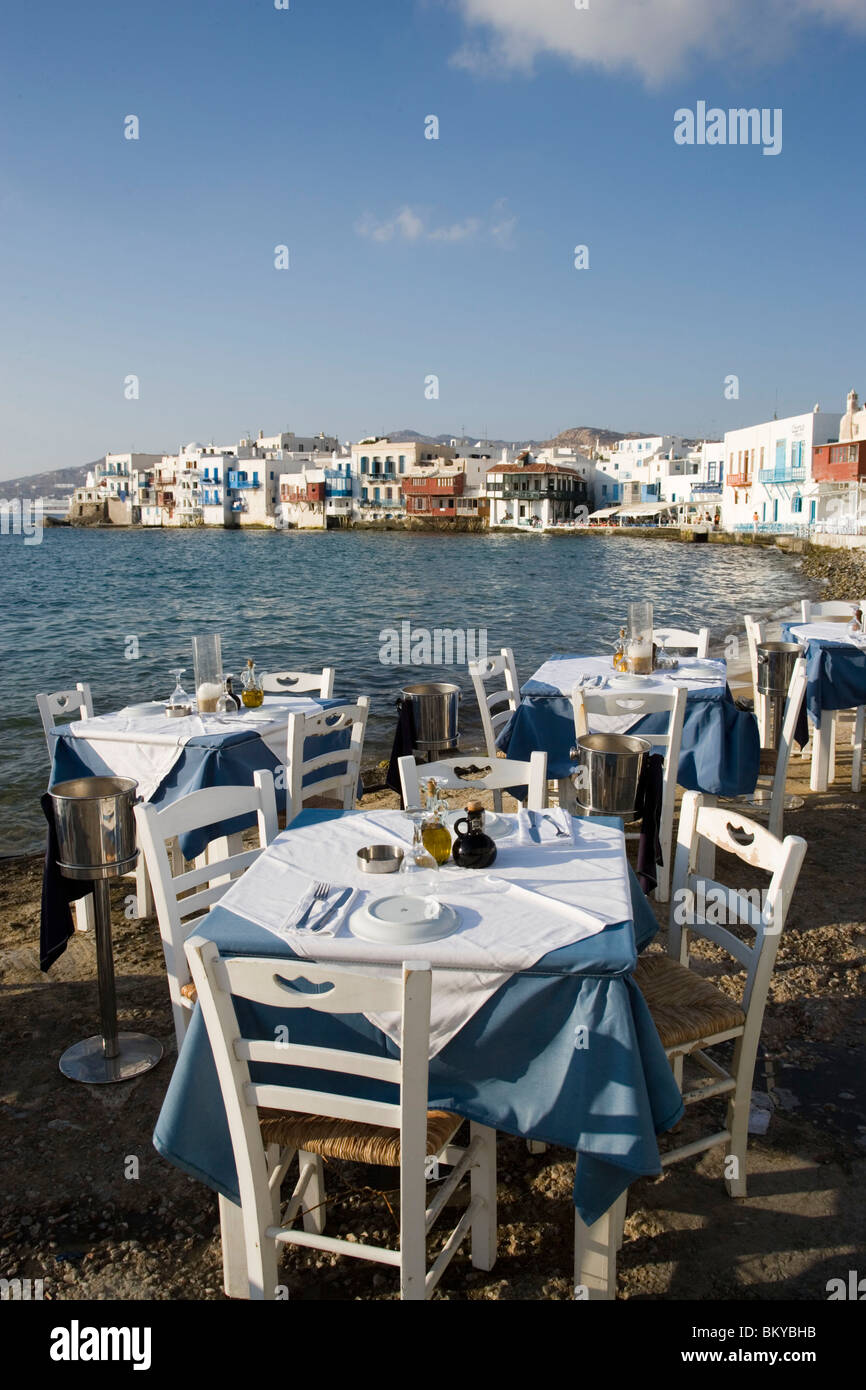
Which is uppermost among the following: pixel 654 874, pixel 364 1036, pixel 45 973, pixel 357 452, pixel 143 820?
pixel 357 452

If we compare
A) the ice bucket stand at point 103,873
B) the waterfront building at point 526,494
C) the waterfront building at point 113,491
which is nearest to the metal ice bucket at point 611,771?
the ice bucket stand at point 103,873

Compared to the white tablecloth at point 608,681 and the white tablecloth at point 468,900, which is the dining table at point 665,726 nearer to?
the white tablecloth at point 608,681

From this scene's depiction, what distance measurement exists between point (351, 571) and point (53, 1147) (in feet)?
154

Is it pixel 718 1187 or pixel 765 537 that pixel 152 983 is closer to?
pixel 718 1187

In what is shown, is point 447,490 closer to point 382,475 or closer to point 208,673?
point 382,475

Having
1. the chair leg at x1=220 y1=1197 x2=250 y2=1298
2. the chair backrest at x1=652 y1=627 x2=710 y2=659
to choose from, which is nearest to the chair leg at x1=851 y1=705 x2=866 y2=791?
the chair backrest at x1=652 y1=627 x2=710 y2=659

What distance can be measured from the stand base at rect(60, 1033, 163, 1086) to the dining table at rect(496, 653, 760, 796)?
2799 millimetres

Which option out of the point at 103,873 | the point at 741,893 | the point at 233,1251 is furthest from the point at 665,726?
the point at 233,1251

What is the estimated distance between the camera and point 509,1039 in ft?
7.14

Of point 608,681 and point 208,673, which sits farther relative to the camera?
point 608,681

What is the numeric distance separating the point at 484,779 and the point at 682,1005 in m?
1.23
